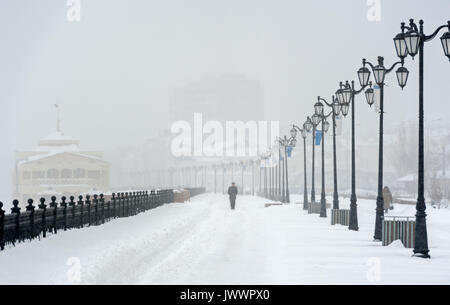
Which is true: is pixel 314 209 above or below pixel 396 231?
below

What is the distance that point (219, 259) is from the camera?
1923 cm

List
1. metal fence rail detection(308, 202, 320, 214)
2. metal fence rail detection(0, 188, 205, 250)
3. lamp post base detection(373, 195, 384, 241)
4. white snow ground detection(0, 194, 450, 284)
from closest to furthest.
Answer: white snow ground detection(0, 194, 450, 284) < metal fence rail detection(0, 188, 205, 250) < lamp post base detection(373, 195, 384, 241) < metal fence rail detection(308, 202, 320, 214)

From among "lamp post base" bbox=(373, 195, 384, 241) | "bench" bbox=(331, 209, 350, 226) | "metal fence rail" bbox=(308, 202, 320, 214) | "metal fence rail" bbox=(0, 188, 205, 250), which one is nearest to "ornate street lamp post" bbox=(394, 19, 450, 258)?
"lamp post base" bbox=(373, 195, 384, 241)

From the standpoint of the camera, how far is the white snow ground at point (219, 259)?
15508 millimetres

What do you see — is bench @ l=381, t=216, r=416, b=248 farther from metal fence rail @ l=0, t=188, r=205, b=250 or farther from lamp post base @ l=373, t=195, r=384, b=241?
metal fence rail @ l=0, t=188, r=205, b=250

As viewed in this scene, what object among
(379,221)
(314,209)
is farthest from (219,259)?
(314,209)

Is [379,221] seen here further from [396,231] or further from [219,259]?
[219,259]

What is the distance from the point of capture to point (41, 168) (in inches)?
5492

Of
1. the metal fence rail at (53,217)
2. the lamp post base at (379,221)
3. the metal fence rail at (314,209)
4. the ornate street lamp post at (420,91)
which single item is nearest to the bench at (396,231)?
the lamp post base at (379,221)

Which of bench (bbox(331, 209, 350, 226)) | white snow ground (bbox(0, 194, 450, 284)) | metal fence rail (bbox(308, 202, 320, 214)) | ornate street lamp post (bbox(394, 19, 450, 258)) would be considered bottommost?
metal fence rail (bbox(308, 202, 320, 214))

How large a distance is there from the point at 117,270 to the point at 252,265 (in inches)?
120

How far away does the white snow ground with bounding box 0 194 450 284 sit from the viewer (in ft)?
50.9
